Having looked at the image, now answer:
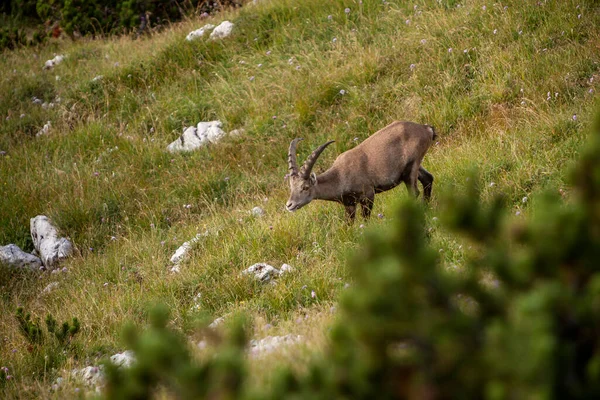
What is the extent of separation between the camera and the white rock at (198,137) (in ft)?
40.2

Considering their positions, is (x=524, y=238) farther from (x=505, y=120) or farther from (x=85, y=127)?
(x=85, y=127)

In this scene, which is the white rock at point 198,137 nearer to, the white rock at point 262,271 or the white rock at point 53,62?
the white rock at point 262,271

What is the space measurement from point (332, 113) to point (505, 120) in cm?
331

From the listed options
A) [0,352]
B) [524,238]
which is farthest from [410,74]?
[524,238]

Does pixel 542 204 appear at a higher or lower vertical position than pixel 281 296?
higher

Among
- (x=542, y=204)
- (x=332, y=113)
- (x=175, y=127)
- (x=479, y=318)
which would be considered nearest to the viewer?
(x=542, y=204)

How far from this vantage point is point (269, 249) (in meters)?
8.14

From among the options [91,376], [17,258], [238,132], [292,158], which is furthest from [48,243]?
[91,376]

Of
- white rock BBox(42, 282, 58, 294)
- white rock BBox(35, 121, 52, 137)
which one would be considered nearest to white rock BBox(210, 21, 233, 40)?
white rock BBox(35, 121, 52, 137)

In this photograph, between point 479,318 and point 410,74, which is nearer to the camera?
point 479,318

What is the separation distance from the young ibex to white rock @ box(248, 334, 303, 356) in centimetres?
322

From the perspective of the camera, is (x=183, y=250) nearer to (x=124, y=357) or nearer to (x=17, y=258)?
(x=124, y=357)

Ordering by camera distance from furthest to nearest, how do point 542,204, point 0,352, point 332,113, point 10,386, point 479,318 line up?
point 332,113 → point 0,352 → point 10,386 → point 479,318 → point 542,204

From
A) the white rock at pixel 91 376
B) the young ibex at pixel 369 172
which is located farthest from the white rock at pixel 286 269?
the white rock at pixel 91 376
